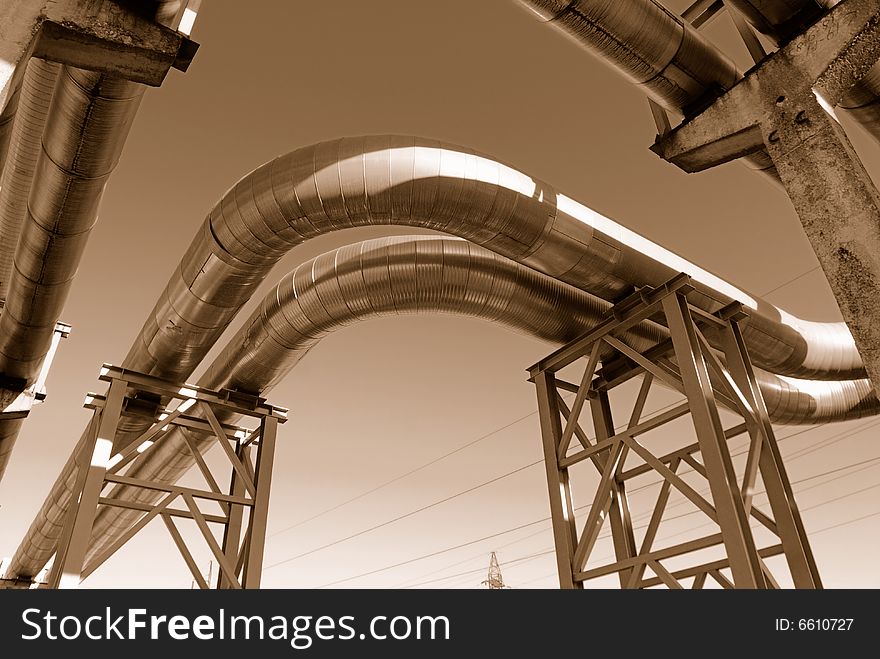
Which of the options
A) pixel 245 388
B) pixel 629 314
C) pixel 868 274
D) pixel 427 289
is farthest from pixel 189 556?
pixel 868 274

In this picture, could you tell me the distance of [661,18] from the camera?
5.66m

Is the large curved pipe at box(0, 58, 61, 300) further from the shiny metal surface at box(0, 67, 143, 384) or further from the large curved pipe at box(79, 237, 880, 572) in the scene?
the large curved pipe at box(79, 237, 880, 572)

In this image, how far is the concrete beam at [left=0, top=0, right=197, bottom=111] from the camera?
2.75 meters

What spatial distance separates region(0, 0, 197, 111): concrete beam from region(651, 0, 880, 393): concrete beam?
4435 mm

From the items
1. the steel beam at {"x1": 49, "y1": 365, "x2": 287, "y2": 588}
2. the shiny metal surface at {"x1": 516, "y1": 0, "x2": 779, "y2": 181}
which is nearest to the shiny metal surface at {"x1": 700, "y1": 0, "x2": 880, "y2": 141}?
the shiny metal surface at {"x1": 516, "y1": 0, "x2": 779, "y2": 181}

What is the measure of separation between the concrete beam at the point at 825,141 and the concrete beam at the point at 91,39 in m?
4.44

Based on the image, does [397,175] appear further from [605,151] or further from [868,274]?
[605,151]

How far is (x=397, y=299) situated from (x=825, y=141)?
171 inches

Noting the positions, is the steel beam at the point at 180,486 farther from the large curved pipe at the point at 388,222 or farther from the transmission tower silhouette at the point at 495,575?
the transmission tower silhouette at the point at 495,575

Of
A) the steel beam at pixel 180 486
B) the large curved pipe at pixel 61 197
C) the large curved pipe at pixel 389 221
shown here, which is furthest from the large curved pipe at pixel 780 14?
the steel beam at pixel 180 486

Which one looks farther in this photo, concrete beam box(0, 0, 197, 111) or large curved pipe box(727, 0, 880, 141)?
large curved pipe box(727, 0, 880, 141)

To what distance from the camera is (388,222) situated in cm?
616

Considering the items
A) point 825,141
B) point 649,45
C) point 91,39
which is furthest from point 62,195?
Result: point 825,141

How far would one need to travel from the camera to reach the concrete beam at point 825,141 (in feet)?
14.3
